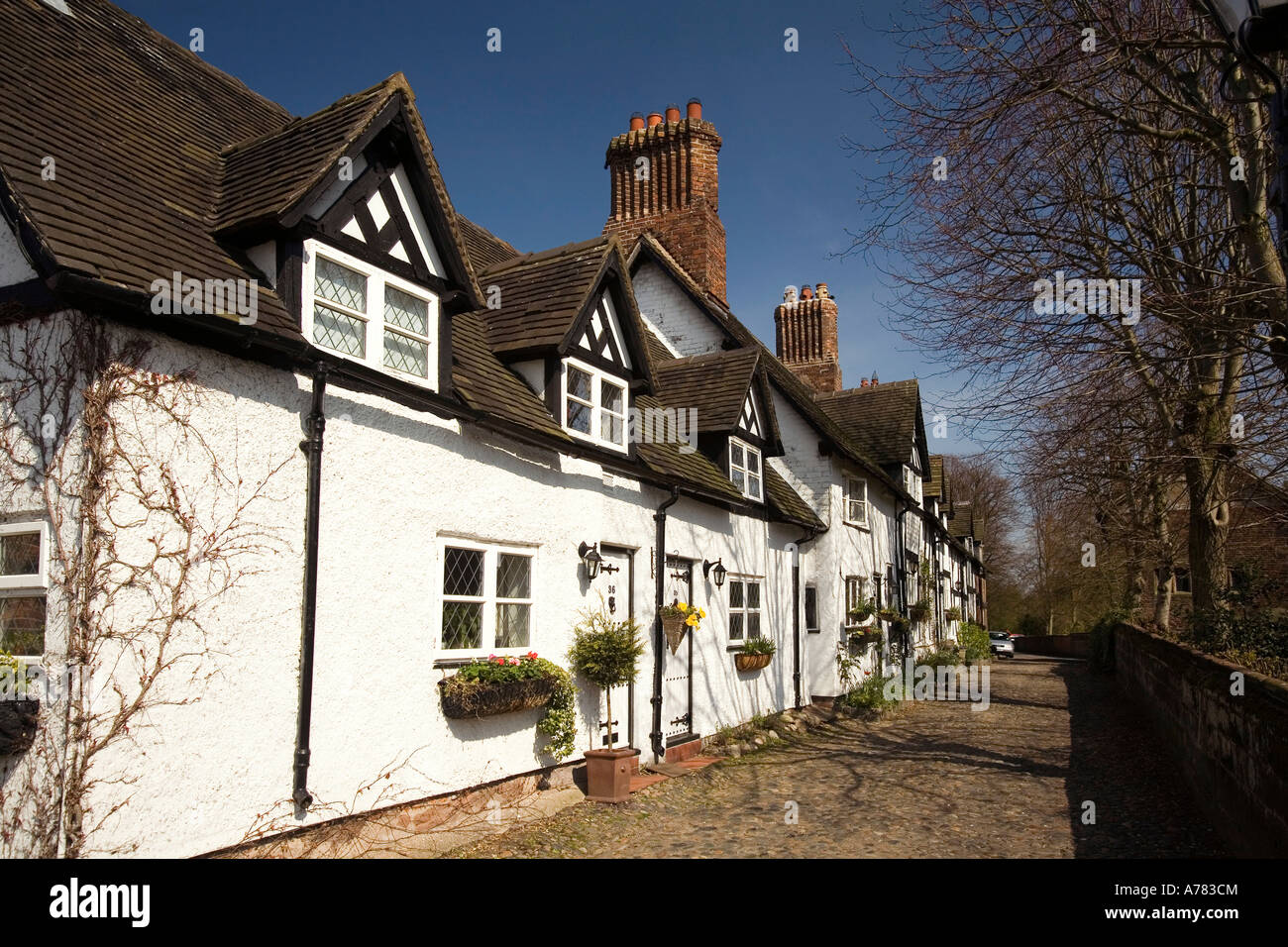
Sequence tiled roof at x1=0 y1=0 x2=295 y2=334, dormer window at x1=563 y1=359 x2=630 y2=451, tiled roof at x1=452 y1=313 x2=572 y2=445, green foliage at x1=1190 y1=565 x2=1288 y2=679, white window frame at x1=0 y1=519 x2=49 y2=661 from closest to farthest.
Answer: white window frame at x1=0 y1=519 x2=49 y2=661
tiled roof at x1=0 y1=0 x2=295 y2=334
green foliage at x1=1190 y1=565 x2=1288 y2=679
tiled roof at x1=452 y1=313 x2=572 y2=445
dormer window at x1=563 y1=359 x2=630 y2=451

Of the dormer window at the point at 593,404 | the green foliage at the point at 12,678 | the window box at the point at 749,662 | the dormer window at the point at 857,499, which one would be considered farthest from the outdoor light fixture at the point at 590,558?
the dormer window at the point at 857,499

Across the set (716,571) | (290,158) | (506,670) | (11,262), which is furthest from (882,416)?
(11,262)

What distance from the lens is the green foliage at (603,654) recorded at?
1047 centimetres

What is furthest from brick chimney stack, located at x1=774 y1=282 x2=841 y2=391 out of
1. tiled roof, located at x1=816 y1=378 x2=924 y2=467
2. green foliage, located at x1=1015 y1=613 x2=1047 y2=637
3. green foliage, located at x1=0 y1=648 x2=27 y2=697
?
green foliage, located at x1=1015 y1=613 x2=1047 y2=637

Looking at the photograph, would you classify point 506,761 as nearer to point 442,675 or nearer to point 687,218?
point 442,675

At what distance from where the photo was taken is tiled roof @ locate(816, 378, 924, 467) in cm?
2458

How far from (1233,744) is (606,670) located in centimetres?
633

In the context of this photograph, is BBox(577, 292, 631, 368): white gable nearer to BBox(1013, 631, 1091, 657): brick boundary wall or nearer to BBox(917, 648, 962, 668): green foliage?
BBox(917, 648, 962, 668): green foliage

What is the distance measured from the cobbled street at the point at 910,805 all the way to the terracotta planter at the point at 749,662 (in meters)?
1.35

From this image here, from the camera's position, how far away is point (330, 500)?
24.1 feet

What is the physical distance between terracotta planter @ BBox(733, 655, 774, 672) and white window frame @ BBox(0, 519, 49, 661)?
10.9m

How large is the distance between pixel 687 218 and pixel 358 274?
1327 centimetres

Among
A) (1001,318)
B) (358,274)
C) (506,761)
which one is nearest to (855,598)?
(1001,318)

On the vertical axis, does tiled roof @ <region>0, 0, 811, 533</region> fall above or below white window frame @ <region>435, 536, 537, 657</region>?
above
